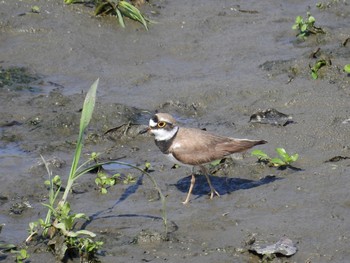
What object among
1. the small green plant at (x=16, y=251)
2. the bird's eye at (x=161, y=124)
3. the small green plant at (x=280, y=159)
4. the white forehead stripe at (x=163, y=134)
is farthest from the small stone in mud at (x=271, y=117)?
the small green plant at (x=16, y=251)

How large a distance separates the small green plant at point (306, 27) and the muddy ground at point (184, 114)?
0.35ft

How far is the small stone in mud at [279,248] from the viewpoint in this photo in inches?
283

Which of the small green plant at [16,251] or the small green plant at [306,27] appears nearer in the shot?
the small green plant at [16,251]

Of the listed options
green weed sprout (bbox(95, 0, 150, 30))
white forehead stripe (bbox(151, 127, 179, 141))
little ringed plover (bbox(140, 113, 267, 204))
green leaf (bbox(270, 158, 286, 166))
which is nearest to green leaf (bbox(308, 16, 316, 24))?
green weed sprout (bbox(95, 0, 150, 30))

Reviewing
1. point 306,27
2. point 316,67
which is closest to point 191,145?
point 316,67

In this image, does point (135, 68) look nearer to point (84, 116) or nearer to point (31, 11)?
point (31, 11)

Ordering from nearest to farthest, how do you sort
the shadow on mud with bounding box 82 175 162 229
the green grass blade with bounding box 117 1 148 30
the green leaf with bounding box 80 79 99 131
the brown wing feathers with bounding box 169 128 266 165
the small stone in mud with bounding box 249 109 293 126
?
the green leaf with bounding box 80 79 99 131 < the shadow on mud with bounding box 82 175 162 229 < the brown wing feathers with bounding box 169 128 266 165 < the small stone in mud with bounding box 249 109 293 126 < the green grass blade with bounding box 117 1 148 30

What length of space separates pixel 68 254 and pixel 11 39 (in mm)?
6034

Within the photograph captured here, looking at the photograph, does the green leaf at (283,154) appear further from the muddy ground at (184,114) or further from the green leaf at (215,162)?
the green leaf at (215,162)

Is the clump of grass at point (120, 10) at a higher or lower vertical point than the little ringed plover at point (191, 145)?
lower

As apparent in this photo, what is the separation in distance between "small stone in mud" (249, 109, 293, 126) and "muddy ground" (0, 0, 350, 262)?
8 cm

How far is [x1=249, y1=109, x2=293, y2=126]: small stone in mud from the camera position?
33.9 ft

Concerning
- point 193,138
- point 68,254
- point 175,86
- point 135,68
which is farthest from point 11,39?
point 68,254

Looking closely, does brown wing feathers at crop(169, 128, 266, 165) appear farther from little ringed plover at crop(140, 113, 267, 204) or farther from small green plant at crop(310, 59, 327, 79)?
small green plant at crop(310, 59, 327, 79)
